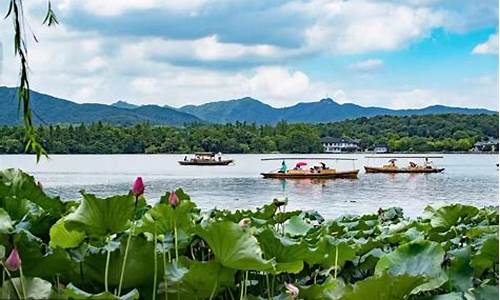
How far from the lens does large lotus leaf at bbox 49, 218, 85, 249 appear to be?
3.30 ft

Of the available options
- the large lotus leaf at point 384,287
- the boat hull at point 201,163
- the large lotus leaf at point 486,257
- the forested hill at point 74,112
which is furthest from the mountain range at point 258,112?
the large lotus leaf at point 384,287

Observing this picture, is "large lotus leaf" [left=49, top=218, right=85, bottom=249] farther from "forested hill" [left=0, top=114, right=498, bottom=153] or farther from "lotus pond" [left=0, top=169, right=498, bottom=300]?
"forested hill" [left=0, top=114, right=498, bottom=153]

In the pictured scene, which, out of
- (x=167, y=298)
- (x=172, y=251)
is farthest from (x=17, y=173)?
(x=167, y=298)

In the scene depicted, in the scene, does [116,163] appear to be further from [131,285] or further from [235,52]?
[131,285]

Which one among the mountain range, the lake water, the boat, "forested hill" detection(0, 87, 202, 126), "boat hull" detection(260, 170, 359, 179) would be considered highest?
the mountain range

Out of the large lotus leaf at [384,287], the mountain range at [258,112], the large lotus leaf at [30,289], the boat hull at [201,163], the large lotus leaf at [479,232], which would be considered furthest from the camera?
the boat hull at [201,163]

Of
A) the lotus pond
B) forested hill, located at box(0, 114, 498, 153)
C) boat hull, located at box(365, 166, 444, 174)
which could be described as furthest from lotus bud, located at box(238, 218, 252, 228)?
boat hull, located at box(365, 166, 444, 174)

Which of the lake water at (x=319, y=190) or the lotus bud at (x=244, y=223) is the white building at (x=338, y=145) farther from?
the lotus bud at (x=244, y=223)

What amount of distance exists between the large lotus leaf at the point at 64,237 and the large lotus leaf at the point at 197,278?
13 cm

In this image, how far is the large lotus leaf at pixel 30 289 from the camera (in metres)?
0.79

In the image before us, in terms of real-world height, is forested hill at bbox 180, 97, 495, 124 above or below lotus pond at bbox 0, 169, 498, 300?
above

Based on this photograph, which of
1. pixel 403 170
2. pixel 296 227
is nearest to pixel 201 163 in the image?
pixel 403 170

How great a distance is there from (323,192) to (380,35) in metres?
17.9

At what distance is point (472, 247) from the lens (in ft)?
4.23
